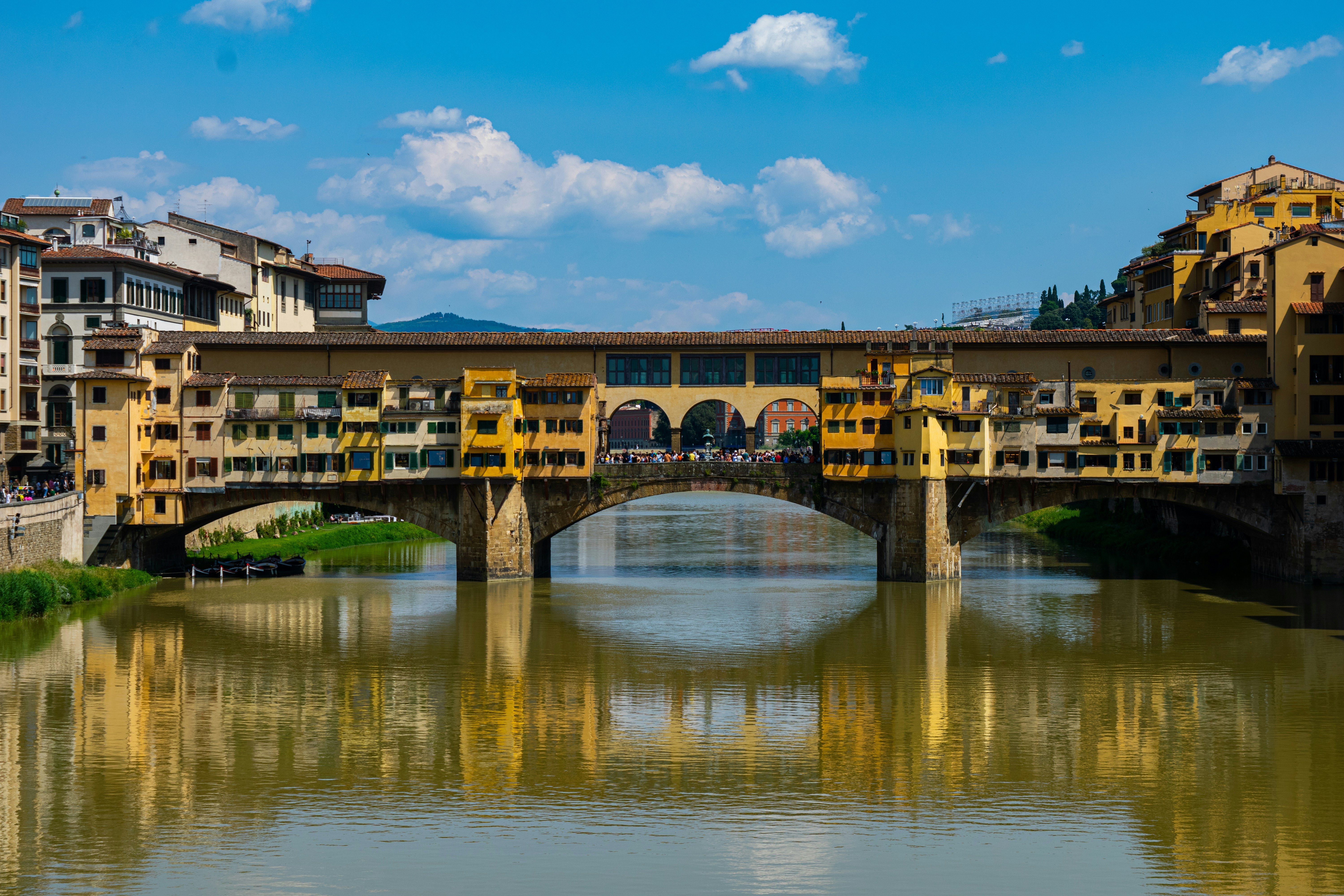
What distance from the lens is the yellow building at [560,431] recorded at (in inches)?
2509

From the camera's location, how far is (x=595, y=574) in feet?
226

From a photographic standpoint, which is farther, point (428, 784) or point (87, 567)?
point (87, 567)

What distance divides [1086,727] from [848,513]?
26.7 meters

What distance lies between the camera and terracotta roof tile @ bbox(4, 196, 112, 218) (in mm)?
89125

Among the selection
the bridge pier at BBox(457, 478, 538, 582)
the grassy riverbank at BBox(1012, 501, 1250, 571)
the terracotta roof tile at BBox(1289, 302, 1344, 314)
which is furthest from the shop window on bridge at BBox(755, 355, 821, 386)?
the terracotta roof tile at BBox(1289, 302, 1344, 314)

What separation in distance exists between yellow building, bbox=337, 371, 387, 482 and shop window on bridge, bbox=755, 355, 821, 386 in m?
17.8

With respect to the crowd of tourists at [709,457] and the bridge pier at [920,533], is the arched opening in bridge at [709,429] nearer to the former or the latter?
the crowd of tourists at [709,457]

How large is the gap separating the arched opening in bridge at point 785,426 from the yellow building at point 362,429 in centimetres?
8051

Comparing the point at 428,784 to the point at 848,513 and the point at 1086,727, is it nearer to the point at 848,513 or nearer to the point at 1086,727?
the point at 1086,727

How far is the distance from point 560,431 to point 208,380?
16.2 metres

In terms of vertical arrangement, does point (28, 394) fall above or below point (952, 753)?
above

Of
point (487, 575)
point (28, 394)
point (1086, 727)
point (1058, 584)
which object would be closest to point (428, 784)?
point (1086, 727)

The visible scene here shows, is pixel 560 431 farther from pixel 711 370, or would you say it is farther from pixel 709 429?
pixel 709 429

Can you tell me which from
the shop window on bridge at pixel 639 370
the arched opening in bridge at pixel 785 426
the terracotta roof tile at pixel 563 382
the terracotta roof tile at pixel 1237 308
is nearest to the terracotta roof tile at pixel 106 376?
the terracotta roof tile at pixel 563 382
